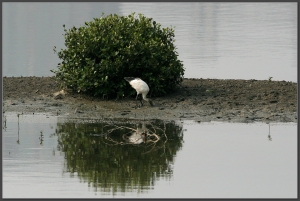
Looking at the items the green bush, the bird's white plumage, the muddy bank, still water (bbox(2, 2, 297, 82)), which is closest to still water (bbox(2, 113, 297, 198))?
the muddy bank

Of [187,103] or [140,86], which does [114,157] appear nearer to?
[140,86]

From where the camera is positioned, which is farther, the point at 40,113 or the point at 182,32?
the point at 182,32

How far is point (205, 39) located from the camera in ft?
116

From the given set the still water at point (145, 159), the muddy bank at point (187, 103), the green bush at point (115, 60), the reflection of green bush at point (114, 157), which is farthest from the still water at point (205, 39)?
the reflection of green bush at point (114, 157)

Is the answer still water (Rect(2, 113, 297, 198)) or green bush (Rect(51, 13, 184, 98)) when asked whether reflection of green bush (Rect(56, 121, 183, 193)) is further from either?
green bush (Rect(51, 13, 184, 98))

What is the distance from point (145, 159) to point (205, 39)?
2258 centimetres

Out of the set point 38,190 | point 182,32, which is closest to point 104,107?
point 38,190

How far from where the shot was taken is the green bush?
17.5 m

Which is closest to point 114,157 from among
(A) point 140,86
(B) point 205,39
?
(A) point 140,86

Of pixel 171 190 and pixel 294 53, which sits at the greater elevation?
pixel 294 53

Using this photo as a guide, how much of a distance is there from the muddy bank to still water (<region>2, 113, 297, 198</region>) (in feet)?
1.73

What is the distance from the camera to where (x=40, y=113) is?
17.1 metres

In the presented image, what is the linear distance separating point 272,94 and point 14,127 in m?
5.76

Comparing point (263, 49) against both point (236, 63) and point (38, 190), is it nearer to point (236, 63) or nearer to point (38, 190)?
point (236, 63)
